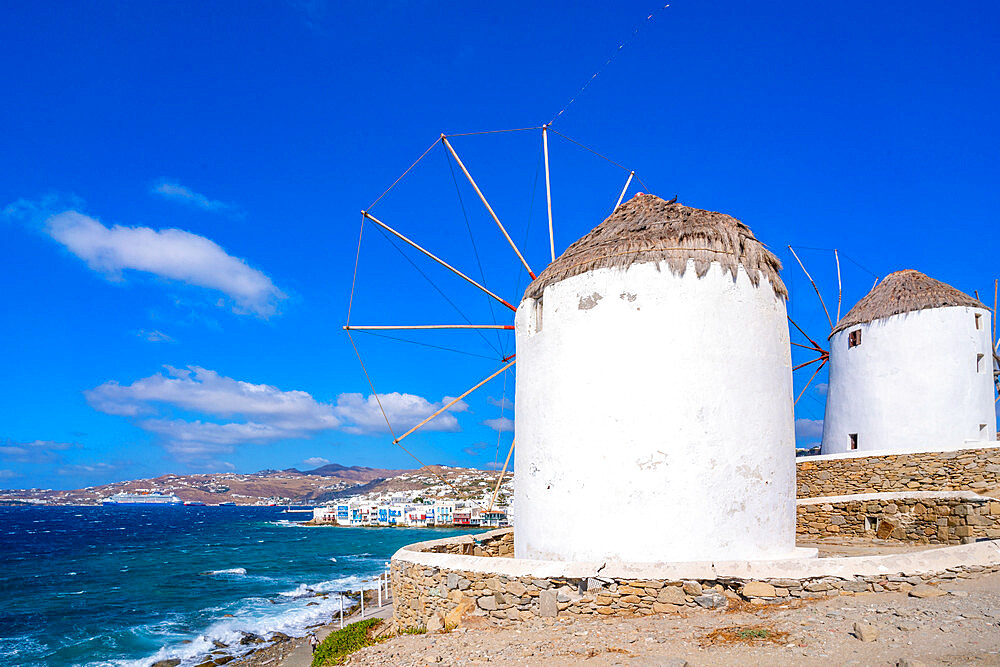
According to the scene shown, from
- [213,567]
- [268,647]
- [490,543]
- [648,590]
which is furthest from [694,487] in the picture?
[213,567]

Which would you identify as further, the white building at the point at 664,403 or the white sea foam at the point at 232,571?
the white sea foam at the point at 232,571

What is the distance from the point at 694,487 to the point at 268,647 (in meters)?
17.0

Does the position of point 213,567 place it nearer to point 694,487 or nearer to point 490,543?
point 490,543

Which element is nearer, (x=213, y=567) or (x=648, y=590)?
(x=648, y=590)

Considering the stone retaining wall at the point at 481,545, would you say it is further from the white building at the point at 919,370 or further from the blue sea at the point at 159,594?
the blue sea at the point at 159,594

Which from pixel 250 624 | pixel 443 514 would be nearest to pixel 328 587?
pixel 250 624

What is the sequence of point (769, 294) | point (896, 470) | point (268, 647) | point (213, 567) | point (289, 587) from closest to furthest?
point (769, 294) → point (896, 470) → point (268, 647) → point (289, 587) → point (213, 567)

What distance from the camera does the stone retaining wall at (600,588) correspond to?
6008 mm

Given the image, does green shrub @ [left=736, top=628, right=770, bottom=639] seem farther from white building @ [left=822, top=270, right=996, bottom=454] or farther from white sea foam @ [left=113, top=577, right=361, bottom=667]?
white sea foam @ [left=113, top=577, right=361, bottom=667]

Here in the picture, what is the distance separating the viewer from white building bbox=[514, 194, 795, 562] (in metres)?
7.33

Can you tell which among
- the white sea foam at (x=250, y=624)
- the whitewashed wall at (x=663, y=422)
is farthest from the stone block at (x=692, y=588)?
the white sea foam at (x=250, y=624)

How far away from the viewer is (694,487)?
7.29 m

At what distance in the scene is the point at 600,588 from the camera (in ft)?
21.1

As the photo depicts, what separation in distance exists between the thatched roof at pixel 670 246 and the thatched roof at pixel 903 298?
27.0 feet
